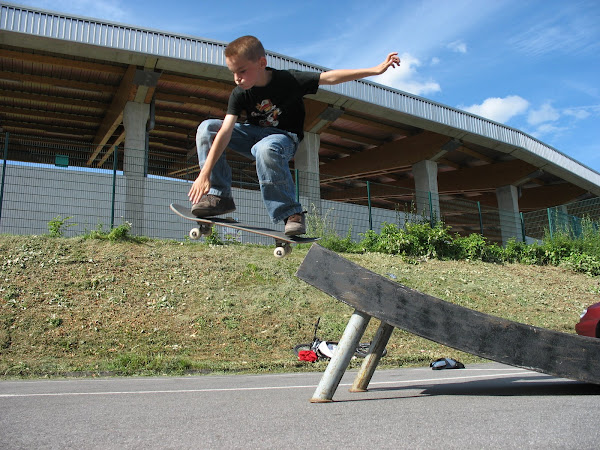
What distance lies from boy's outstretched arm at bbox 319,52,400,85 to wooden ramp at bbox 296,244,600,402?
1.58 meters

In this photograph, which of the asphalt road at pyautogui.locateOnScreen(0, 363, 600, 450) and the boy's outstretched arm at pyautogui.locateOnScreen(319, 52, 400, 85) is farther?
the boy's outstretched arm at pyautogui.locateOnScreen(319, 52, 400, 85)

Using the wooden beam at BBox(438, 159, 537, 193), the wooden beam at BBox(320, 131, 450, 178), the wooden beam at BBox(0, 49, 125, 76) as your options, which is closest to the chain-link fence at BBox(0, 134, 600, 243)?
the wooden beam at BBox(0, 49, 125, 76)

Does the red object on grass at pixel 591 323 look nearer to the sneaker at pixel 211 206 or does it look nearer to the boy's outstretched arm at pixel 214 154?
the sneaker at pixel 211 206

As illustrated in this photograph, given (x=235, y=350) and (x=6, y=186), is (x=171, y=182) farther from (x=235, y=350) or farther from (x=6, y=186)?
(x=235, y=350)

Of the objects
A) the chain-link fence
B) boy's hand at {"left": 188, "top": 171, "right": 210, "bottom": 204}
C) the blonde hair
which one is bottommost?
boy's hand at {"left": 188, "top": 171, "right": 210, "bottom": 204}

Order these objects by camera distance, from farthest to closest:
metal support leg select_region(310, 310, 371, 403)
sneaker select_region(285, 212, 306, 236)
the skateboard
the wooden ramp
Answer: the skateboard → sneaker select_region(285, 212, 306, 236) → metal support leg select_region(310, 310, 371, 403) → the wooden ramp

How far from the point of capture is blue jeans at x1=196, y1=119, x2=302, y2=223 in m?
3.88

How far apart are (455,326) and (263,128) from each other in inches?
85.8

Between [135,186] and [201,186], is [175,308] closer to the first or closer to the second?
[201,186]

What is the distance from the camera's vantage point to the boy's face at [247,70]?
3658 mm

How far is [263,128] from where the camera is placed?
4.04 metres

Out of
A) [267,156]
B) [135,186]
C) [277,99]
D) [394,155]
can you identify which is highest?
[394,155]

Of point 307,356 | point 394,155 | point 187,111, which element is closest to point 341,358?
point 307,356

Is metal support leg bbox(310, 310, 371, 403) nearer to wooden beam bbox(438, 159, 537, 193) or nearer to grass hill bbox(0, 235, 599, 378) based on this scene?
grass hill bbox(0, 235, 599, 378)
